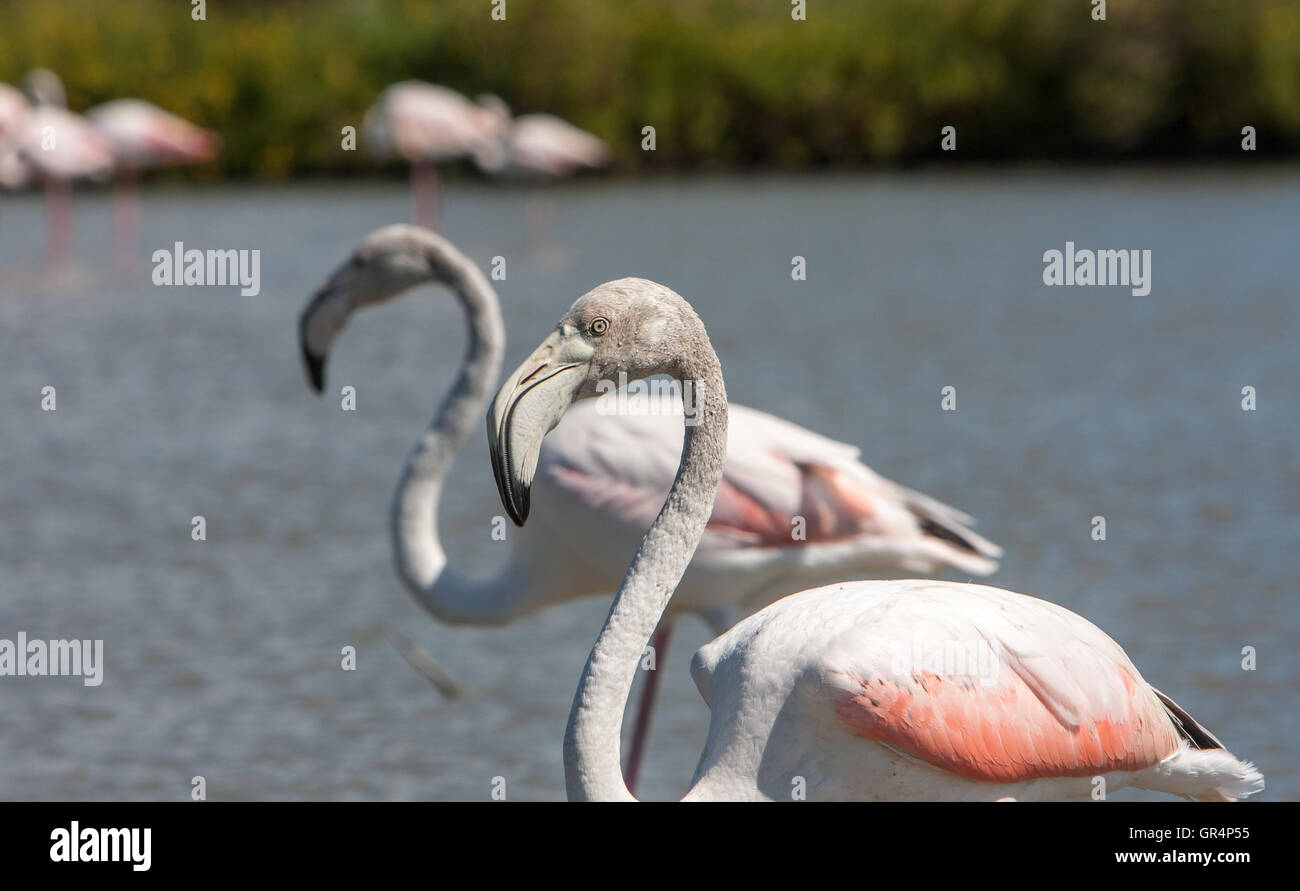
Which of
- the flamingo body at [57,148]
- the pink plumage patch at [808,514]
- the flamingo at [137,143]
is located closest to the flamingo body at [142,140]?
the flamingo at [137,143]

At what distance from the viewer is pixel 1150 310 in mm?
15477

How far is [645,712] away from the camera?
17.3 feet

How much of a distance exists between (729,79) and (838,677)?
29.8m

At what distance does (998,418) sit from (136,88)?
25021 millimetres

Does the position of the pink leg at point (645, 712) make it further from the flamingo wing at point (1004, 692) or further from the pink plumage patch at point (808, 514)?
the flamingo wing at point (1004, 692)

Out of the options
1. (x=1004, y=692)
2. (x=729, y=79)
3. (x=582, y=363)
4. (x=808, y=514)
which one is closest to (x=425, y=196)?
(x=729, y=79)

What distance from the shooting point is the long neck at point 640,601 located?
3.19 metres

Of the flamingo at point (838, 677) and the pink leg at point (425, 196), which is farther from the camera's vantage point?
the pink leg at point (425, 196)

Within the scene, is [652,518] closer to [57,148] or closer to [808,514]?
[808,514]

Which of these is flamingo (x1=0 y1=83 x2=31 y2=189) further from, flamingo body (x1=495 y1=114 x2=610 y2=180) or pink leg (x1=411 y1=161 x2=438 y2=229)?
flamingo body (x1=495 y1=114 x2=610 y2=180)

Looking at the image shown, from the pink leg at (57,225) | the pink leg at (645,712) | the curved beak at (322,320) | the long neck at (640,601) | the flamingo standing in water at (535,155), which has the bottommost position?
the pink leg at (645,712)

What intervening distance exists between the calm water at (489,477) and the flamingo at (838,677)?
5.60 feet

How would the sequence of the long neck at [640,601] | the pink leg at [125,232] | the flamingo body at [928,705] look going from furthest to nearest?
1. the pink leg at [125,232]
2. the flamingo body at [928,705]
3. the long neck at [640,601]

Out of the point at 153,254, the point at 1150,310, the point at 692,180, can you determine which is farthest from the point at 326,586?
the point at 692,180
